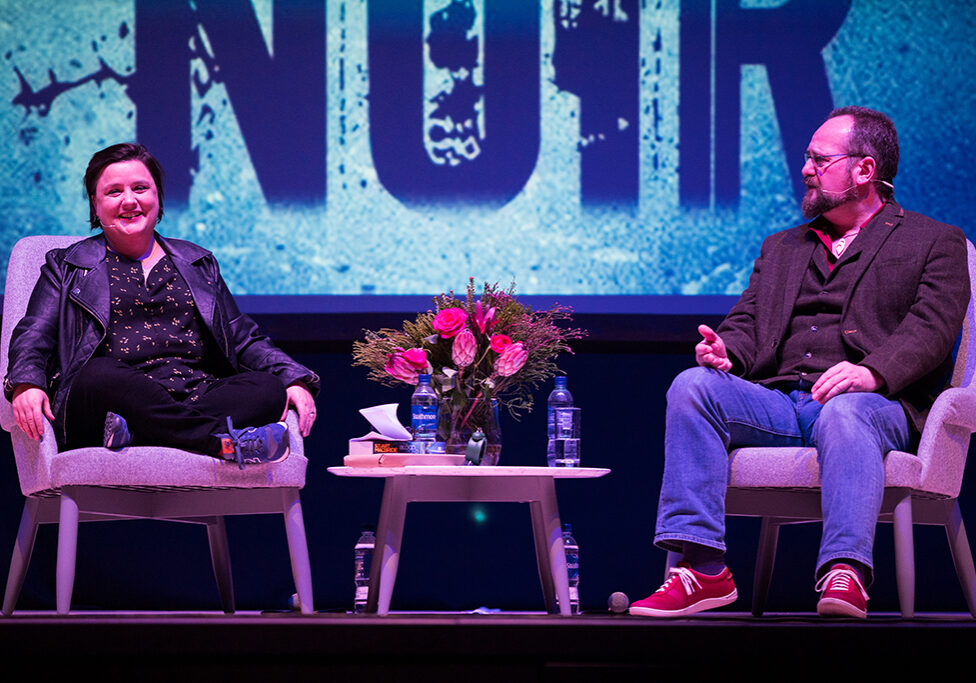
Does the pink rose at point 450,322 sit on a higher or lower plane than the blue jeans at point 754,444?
higher

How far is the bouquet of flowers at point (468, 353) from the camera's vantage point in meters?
2.92

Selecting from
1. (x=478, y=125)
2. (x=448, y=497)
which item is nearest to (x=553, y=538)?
(x=448, y=497)

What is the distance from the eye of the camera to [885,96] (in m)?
3.90

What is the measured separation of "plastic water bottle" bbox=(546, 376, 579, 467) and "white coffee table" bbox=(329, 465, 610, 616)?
16.8 inches

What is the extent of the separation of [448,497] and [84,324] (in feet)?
3.46

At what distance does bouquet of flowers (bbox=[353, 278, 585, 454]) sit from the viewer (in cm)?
292

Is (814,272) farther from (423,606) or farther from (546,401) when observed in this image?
(423,606)

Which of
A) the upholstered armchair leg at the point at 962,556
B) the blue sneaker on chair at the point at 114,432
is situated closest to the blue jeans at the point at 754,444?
the upholstered armchair leg at the point at 962,556

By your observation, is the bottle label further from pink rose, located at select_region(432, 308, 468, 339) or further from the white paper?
pink rose, located at select_region(432, 308, 468, 339)

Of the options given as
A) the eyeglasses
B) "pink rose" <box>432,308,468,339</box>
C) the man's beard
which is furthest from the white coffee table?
the eyeglasses

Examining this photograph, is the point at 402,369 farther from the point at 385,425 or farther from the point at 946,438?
the point at 946,438

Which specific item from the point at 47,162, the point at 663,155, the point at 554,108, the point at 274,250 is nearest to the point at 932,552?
the point at 663,155
